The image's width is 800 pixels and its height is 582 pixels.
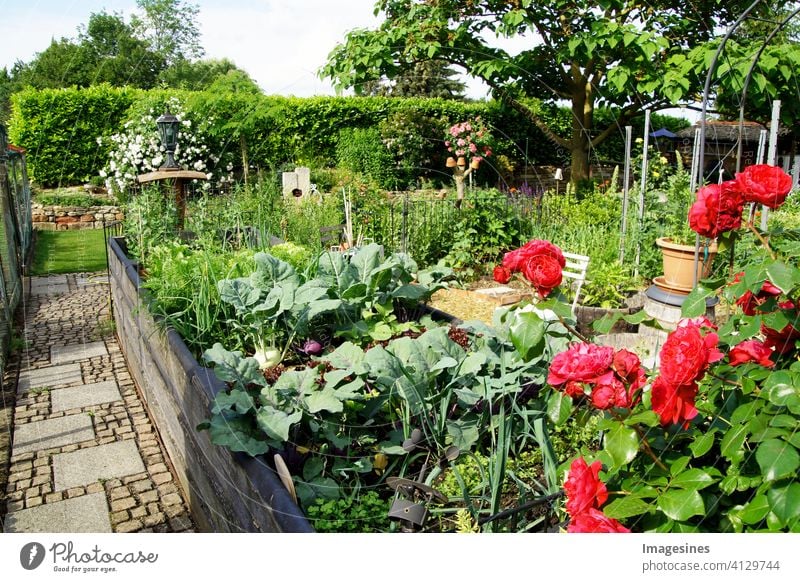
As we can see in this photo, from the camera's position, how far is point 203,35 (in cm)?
182

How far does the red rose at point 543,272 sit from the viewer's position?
3.80 ft

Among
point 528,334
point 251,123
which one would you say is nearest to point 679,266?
point 528,334

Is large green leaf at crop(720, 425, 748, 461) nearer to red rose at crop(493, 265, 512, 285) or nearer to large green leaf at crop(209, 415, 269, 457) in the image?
red rose at crop(493, 265, 512, 285)

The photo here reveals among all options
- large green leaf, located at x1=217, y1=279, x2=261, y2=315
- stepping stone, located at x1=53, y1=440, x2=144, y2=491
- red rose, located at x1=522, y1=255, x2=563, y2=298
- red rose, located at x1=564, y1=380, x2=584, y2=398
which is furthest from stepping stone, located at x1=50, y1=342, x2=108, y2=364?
red rose, located at x1=564, y1=380, x2=584, y2=398

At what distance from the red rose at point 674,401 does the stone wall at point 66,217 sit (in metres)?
9.41

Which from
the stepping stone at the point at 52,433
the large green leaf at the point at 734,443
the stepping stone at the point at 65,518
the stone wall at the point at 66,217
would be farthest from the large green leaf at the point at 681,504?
the stone wall at the point at 66,217

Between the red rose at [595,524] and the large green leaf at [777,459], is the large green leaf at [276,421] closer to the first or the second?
the red rose at [595,524]

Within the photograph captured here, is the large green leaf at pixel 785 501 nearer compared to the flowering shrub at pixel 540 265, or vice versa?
the large green leaf at pixel 785 501

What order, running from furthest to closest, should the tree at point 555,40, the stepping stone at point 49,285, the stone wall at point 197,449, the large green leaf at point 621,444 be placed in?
1. the tree at point 555,40
2. the stepping stone at point 49,285
3. the stone wall at point 197,449
4. the large green leaf at point 621,444

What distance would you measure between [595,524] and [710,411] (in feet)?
1.28

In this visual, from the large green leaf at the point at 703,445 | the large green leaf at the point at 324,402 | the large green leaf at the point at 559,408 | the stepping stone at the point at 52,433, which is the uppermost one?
the large green leaf at the point at 559,408

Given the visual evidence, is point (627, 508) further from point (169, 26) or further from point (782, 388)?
point (169, 26)
